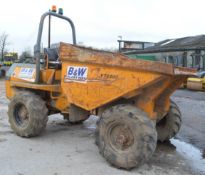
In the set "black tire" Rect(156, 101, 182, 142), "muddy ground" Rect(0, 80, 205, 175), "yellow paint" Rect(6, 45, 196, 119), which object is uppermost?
"yellow paint" Rect(6, 45, 196, 119)

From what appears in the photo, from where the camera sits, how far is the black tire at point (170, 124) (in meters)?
6.61

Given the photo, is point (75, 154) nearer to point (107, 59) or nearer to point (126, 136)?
point (126, 136)

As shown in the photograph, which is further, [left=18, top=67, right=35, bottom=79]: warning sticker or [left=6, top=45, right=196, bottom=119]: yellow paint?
[left=18, top=67, right=35, bottom=79]: warning sticker

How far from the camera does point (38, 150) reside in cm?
617

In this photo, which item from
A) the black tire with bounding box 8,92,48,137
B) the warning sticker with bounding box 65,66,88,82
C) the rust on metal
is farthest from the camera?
the black tire with bounding box 8,92,48,137

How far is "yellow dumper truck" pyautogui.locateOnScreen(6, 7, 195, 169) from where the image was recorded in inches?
203

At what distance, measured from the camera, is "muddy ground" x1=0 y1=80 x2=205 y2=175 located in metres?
5.22

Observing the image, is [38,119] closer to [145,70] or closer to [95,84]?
[95,84]

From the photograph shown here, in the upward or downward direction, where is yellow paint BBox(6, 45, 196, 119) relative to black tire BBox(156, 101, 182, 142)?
upward

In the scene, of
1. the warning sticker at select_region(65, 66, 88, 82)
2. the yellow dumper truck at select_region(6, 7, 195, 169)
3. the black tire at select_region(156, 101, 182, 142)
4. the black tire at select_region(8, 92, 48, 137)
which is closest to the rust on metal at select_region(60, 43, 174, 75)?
the yellow dumper truck at select_region(6, 7, 195, 169)

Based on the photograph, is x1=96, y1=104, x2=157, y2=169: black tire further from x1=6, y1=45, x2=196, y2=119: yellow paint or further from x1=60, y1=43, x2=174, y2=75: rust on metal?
x1=60, y1=43, x2=174, y2=75: rust on metal

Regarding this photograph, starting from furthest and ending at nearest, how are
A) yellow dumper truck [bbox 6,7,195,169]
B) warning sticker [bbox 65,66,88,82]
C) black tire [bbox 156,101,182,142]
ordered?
black tire [bbox 156,101,182,142] < warning sticker [bbox 65,66,88,82] < yellow dumper truck [bbox 6,7,195,169]

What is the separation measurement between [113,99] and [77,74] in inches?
34.0

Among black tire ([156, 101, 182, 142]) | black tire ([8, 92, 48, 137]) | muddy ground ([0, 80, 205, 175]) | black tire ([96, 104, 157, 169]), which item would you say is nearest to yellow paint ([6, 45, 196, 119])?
black tire ([96, 104, 157, 169])
